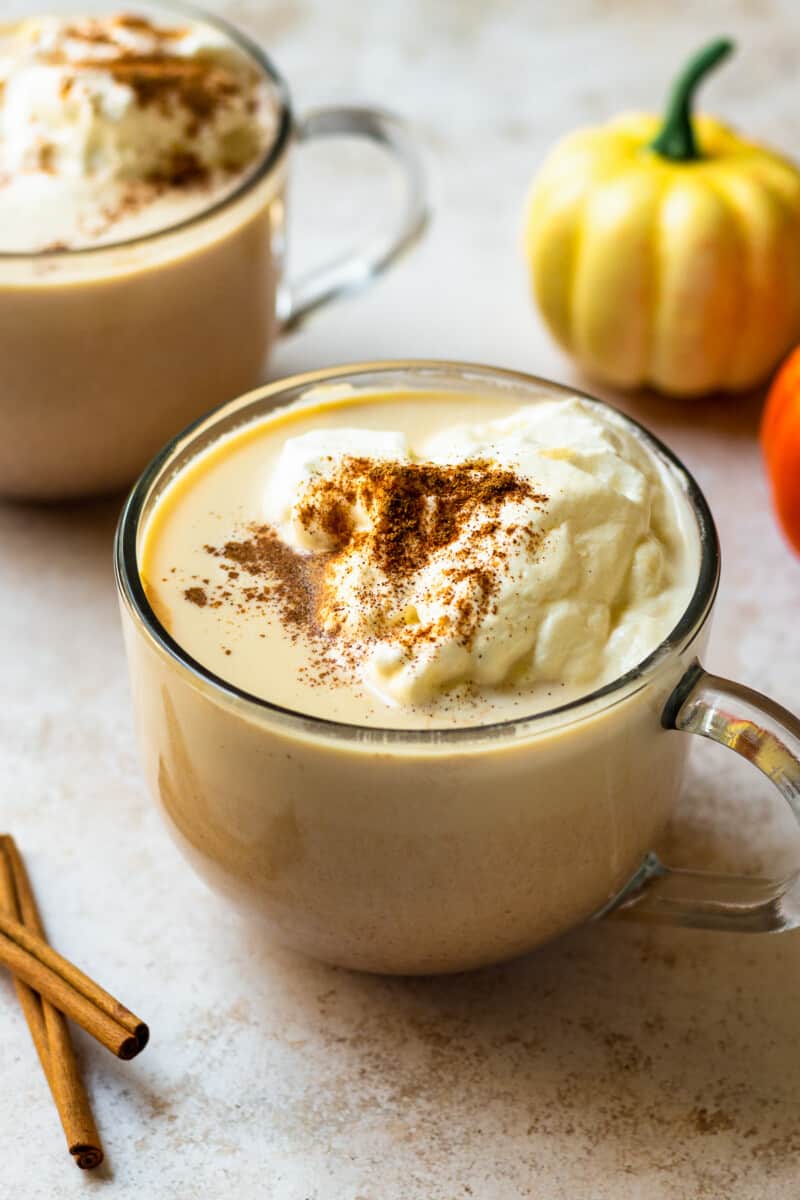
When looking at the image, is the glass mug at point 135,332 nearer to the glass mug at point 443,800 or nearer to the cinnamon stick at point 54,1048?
the glass mug at point 443,800

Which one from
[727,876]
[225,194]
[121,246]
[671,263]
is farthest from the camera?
[671,263]

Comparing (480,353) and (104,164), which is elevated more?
(104,164)

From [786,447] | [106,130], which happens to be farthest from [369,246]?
[786,447]

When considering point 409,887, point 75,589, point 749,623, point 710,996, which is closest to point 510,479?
point 409,887

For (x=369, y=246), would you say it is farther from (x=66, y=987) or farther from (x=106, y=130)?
(x=66, y=987)

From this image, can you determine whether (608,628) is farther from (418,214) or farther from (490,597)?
(418,214)
